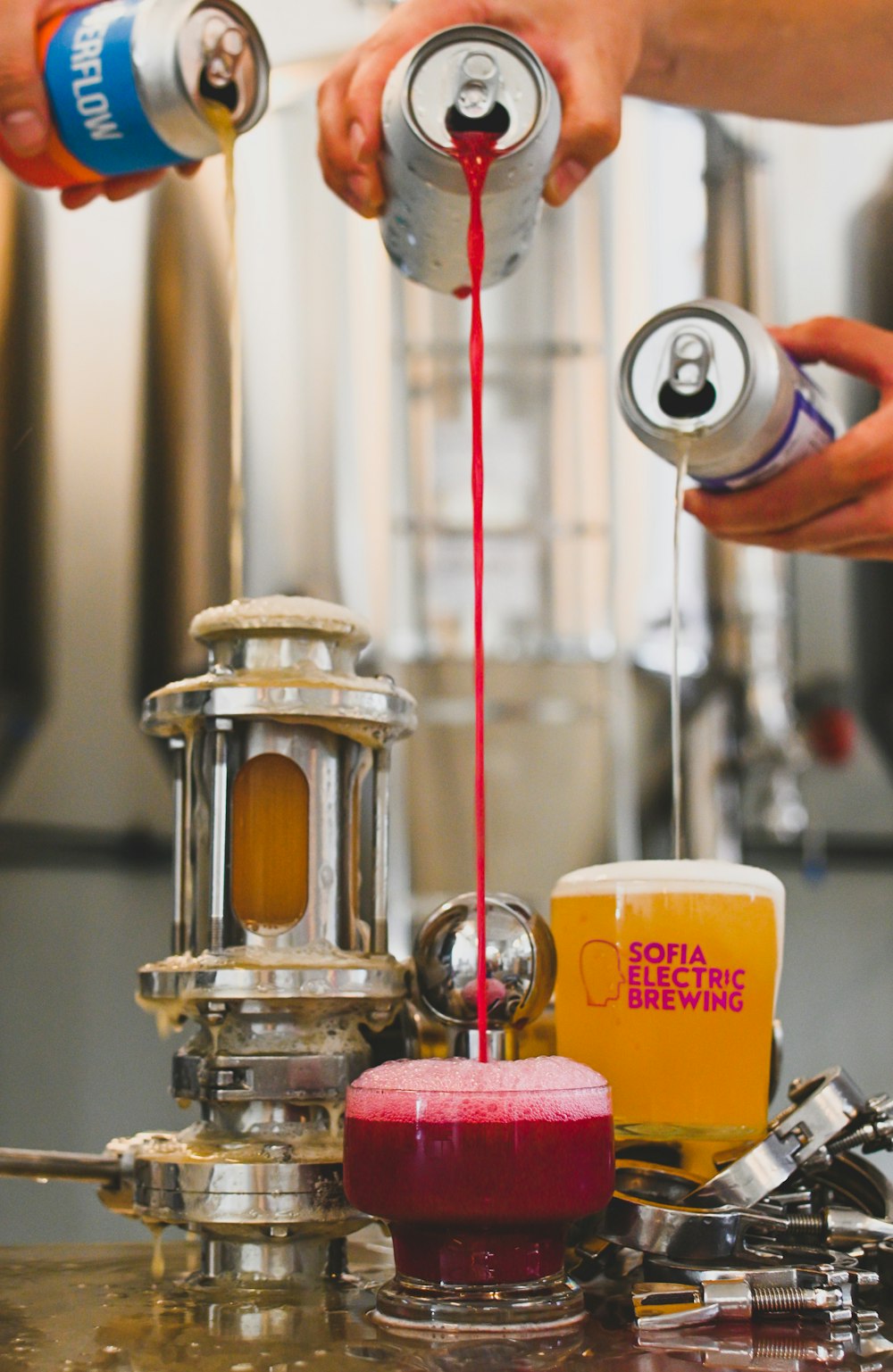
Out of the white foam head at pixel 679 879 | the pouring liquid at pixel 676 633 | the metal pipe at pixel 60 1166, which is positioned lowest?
the metal pipe at pixel 60 1166

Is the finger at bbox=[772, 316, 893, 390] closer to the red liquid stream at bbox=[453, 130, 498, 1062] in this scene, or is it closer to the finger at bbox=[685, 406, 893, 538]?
the finger at bbox=[685, 406, 893, 538]

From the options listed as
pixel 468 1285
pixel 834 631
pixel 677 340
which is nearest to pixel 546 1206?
pixel 468 1285

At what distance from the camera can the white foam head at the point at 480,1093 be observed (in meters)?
0.55

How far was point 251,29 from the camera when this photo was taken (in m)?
0.87

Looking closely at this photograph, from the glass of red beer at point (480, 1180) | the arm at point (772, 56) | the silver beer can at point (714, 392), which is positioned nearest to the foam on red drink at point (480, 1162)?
the glass of red beer at point (480, 1180)

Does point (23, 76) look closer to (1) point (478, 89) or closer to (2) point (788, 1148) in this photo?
(1) point (478, 89)

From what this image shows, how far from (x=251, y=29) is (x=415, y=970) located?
1.88ft

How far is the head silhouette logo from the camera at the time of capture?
65 centimetres

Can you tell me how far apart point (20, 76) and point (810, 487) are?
51cm

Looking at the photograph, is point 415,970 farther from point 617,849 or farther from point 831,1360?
point 617,849

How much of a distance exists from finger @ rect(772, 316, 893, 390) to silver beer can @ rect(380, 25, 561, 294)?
0.23 m

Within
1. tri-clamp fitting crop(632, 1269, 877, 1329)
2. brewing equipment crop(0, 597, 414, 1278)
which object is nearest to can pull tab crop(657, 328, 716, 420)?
brewing equipment crop(0, 597, 414, 1278)

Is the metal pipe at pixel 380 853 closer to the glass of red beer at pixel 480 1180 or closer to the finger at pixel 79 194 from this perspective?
the glass of red beer at pixel 480 1180

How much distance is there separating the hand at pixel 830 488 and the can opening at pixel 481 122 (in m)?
0.27
